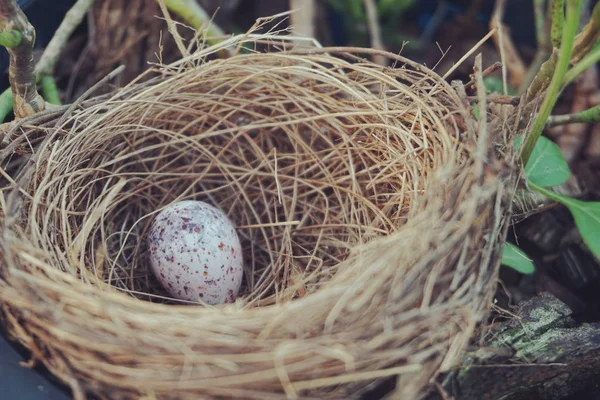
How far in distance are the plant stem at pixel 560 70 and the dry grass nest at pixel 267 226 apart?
3.4 inches

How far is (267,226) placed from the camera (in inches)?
50.1

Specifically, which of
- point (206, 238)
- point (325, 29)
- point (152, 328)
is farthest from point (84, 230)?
point (325, 29)

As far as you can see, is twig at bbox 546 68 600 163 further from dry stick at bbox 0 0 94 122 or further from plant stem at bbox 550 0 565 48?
dry stick at bbox 0 0 94 122

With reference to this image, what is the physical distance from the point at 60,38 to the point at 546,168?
1053 millimetres

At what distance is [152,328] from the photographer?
0.80 meters

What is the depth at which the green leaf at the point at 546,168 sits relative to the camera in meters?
1.16

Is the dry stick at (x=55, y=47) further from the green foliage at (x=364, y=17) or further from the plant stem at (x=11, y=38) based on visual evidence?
the green foliage at (x=364, y=17)

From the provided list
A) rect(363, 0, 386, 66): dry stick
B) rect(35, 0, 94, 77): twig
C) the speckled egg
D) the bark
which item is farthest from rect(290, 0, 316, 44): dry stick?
the bark

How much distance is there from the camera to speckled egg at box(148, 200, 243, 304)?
42.6 inches

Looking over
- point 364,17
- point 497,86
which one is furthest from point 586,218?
point 364,17

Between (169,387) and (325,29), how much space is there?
1.38 m

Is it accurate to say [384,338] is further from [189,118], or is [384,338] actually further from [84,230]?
[189,118]

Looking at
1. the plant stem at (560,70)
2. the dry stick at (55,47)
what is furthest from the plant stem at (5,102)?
the plant stem at (560,70)

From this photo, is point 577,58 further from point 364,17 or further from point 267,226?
point 364,17
